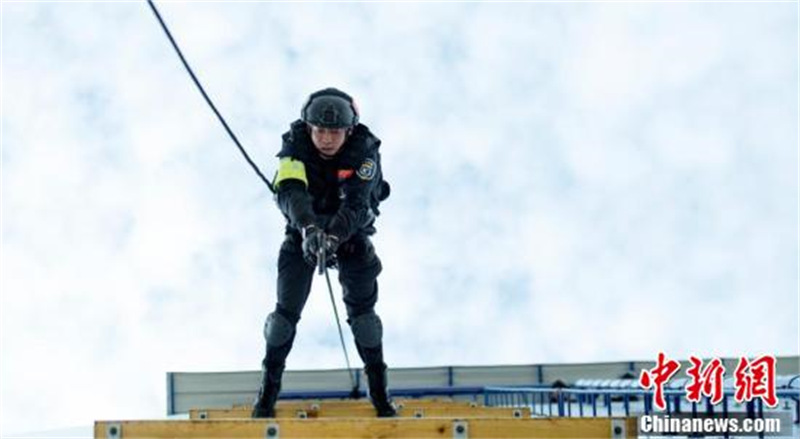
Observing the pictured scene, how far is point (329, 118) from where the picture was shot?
12.8 ft

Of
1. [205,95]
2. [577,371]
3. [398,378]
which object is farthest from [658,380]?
[577,371]

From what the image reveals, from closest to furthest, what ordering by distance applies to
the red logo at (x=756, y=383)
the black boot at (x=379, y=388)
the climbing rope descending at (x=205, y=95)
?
the climbing rope descending at (x=205, y=95)
the black boot at (x=379, y=388)
the red logo at (x=756, y=383)

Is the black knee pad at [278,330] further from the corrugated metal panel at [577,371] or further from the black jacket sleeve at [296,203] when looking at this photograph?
the corrugated metal panel at [577,371]

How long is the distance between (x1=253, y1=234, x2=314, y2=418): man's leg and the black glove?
429 mm

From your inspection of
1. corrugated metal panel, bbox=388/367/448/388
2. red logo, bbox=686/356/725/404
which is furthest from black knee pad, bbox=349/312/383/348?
corrugated metal panel, bbox=388/367/448/388

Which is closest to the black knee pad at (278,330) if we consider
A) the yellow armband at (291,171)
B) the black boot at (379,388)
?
the black boot at (379,388)

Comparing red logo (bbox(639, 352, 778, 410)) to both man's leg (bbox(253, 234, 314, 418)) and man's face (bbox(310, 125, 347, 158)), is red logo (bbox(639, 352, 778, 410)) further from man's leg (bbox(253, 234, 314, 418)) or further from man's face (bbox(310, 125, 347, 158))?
man's face (bbox(310, 125, 347, 158))

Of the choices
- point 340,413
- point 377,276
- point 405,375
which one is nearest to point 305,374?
point 405,375

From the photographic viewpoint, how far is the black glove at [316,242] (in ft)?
11.9

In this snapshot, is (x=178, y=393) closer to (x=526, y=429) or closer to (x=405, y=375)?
(x=405, y=375)

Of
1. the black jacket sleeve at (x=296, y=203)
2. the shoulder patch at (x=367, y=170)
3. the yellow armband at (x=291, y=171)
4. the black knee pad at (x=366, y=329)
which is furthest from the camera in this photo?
the black knee pad at (x=366, y=329)

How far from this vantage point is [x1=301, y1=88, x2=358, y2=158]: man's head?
12.9ft

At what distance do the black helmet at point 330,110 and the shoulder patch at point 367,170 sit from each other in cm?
18

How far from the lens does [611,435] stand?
3.15 metres
